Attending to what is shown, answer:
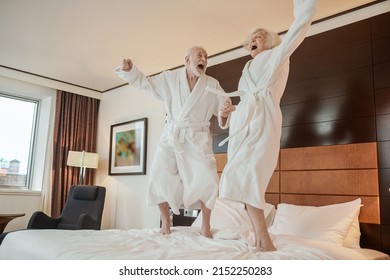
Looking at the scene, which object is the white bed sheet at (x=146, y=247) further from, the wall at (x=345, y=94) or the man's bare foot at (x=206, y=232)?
the wall at (x=345, y=94)

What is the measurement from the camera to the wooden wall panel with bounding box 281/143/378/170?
248cm

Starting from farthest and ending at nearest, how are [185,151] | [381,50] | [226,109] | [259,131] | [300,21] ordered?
[381,50], [185,151], [226,109], [259,131], [300,21]

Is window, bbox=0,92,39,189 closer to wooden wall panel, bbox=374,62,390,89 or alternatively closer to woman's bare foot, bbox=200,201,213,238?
woman's bare foot, bbox=200,201,213,238

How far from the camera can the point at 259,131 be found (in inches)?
62.1

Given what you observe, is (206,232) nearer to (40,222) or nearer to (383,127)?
(383,127)

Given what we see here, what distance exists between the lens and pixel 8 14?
3.09 m

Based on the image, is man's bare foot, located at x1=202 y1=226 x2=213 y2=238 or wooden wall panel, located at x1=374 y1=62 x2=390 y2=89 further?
wooden wall panel, located at x1=374 y1=62 x2=390 y2=89

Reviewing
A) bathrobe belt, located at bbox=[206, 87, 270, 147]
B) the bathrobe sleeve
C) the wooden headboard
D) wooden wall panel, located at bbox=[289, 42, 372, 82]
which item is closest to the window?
the bathrobe sleeve

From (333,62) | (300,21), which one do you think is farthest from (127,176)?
(300,21)

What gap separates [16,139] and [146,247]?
4.13 m

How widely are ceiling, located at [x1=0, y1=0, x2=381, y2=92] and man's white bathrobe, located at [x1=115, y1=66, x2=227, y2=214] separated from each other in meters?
1.23

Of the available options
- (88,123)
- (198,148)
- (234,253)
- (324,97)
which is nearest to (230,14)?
(324,97)
